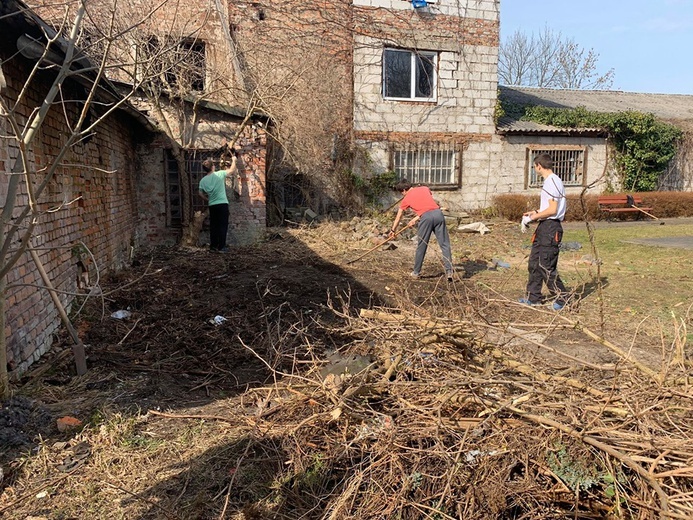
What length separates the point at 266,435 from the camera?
2.97 meters

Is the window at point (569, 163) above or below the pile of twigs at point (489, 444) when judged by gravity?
above

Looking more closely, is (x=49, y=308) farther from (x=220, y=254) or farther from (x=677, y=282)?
(x=677, y=282)

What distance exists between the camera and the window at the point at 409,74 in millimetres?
14586

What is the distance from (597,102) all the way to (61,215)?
22.2m

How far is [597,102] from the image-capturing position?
69.7 feet

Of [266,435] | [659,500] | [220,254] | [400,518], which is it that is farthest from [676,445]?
[220,254]

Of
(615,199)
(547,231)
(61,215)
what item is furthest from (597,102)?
(61,215)

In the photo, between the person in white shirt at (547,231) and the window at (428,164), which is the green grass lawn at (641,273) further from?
the window at (428,164)

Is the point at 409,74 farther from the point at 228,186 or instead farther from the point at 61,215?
the point at 61,215

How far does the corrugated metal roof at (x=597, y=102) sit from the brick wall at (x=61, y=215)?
1194 centimetres

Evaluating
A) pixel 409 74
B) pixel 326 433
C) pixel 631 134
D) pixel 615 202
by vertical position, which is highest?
pixel 409 74

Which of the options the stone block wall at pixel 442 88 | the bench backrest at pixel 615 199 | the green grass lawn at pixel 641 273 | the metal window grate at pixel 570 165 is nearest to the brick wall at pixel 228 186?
the stone block wall at pixel 442 88

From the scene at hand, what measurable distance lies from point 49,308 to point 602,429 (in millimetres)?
4483

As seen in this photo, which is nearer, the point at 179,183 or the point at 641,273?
the point at 641,273
